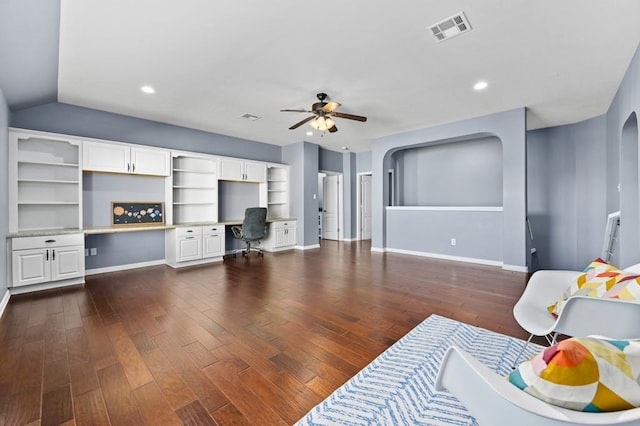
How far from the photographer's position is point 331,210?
866 cm

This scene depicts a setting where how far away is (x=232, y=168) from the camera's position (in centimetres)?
592

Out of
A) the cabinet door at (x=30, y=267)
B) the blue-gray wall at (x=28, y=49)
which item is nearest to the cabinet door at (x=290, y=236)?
the cabinet door at (x=30, y=267)

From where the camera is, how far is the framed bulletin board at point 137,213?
469cm

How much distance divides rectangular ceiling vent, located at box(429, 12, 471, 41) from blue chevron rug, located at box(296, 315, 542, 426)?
264cm

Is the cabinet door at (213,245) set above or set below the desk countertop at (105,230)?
below

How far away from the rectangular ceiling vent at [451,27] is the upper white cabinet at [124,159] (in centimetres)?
451

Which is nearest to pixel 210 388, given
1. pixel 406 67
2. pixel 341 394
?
pixel 341 394

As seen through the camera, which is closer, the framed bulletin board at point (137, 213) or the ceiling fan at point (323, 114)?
the ceiling fan at point (323, 114)

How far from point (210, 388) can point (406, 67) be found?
3.49m

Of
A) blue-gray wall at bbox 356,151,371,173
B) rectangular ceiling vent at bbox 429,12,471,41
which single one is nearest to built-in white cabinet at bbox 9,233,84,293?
rectangular ceiling vent at bbox 429,12,471,41

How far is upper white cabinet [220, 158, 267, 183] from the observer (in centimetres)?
579

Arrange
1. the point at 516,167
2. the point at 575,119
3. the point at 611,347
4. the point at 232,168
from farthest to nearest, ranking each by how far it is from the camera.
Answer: the point at 232,168 < the point at 575,119 < the point at 516,167 < the point at 611,347

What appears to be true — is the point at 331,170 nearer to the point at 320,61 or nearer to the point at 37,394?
the point at 320,61

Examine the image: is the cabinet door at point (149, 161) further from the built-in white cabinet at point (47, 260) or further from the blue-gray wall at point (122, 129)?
the built-in white cabinet at point (47, 260)
